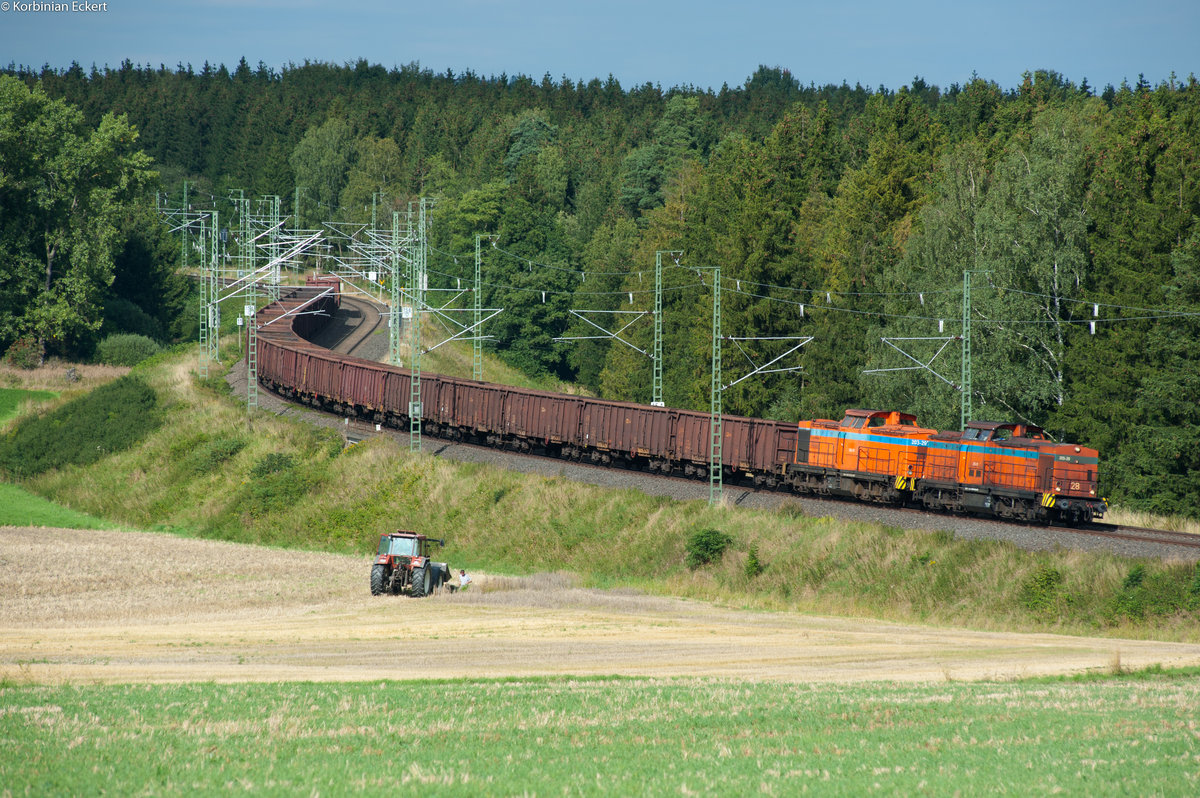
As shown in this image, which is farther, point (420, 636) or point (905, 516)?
point (905, 516)

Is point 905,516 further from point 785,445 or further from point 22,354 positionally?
point 22,354

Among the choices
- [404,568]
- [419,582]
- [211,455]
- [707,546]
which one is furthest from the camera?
[211,455]

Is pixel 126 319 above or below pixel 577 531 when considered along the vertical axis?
above

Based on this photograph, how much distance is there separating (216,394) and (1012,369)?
5245 centimetres

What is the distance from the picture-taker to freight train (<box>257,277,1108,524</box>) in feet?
130

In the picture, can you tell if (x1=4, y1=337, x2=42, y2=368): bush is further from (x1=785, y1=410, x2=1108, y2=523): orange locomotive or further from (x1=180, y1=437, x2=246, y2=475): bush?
(x1=785, y1=410, x2=1108, y2=523): orange locomotive

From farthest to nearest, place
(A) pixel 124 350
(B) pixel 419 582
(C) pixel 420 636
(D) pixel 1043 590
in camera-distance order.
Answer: (A) pixel 124 350
(B) pixel 419 582
(D) pixel 1043 590
(C) pixel 420 636

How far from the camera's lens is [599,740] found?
53.6ft

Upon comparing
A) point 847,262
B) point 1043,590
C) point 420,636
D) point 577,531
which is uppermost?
point 847,262

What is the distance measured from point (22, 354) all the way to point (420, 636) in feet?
277

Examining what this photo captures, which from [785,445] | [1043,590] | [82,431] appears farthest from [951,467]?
[82,431]

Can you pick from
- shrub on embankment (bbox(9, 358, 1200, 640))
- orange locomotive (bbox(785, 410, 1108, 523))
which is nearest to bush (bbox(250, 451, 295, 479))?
shrub on embankment (bbox(9, 358, 1200, 640))

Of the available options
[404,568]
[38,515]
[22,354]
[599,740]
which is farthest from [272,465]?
[22,354]

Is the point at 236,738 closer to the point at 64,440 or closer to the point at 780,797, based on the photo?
the point at 780,797
